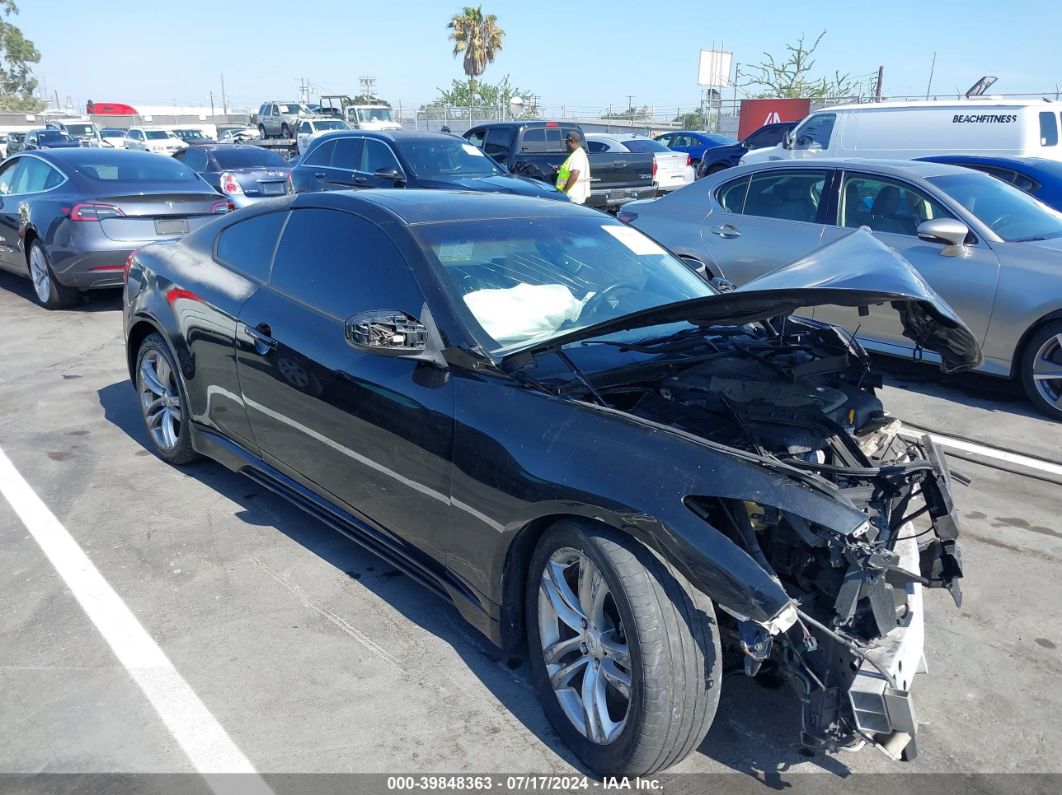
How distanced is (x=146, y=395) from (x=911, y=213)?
5542 mm

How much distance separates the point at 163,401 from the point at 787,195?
199 inches

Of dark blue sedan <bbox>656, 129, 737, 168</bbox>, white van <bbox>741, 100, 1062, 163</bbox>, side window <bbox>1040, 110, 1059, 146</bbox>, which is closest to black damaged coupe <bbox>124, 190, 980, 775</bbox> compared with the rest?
white van <bbox>741, 100, 1062, 163</bbox>

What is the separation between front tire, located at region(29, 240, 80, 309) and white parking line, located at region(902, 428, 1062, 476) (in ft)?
26.7

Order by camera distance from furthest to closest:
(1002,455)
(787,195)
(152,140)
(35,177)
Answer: (152,140) → (35,177) → (787,195) → (1002,455)

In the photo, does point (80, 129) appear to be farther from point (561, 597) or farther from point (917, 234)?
point (561, 597)

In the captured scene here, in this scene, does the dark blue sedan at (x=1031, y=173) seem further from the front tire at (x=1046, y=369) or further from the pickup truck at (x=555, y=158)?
the pickup truck at (x=555, y=158)

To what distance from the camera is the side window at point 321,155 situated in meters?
12.6

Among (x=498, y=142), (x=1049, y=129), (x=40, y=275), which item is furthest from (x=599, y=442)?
(x=498, y=142)

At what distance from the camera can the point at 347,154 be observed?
12.3m

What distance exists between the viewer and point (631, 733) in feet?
8.26

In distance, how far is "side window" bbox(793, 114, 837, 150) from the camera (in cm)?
1351

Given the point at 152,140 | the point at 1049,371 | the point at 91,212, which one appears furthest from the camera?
the point at 152,140

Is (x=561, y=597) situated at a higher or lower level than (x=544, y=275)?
lower

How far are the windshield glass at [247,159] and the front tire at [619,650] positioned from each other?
1367 centimetres
